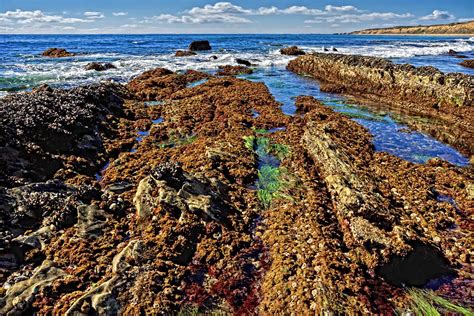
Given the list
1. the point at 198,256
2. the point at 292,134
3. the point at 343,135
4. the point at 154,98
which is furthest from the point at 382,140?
the point at 154,98

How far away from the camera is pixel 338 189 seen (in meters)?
8.87

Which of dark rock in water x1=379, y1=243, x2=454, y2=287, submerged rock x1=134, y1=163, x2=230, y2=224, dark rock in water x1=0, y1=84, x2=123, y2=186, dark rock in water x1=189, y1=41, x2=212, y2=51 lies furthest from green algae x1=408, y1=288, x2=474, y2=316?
dark rock in water x1=189, y1=41, x2=212, y2=51

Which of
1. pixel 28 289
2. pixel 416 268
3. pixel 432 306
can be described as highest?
pixel 28 289

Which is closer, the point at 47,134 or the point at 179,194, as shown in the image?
the point at 179,194

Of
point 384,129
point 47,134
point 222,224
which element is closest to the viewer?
point 222,224

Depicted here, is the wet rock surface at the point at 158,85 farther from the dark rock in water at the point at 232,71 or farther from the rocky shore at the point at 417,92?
the rocky shore at the point at 417,92

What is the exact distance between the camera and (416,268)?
6543mm

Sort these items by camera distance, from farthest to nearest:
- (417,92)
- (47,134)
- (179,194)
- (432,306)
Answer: (417,92) → (47,134) → (179,194) → (432,306)

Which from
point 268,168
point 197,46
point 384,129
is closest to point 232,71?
point 384,129

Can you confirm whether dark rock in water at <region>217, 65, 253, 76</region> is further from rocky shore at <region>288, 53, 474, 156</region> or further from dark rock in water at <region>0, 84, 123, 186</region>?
dark rock in water at <region>0, 84, 123, 186</region>

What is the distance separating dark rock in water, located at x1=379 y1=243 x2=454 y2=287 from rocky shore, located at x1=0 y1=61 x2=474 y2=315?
0.09 ft

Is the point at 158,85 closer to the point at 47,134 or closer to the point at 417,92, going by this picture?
the point at 47,134

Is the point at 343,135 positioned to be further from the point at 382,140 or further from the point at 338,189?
the point at 338,189

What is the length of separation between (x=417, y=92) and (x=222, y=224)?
794 inches
